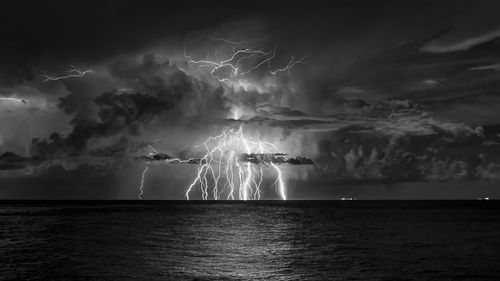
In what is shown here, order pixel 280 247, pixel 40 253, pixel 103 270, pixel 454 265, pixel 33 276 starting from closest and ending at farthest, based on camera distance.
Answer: pixel 33 276 → pixel 103 270 → pixel 454 265 → pixel 40 253 → pixel 280 247

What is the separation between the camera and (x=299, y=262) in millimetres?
27875

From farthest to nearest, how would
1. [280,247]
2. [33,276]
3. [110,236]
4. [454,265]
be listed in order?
[110,236] < [280,247] < [454,265] < [33,276]

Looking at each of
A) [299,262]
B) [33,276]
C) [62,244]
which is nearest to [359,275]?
[299,262]

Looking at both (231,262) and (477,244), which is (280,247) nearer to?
(231,262)

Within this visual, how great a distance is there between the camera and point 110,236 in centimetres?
4228

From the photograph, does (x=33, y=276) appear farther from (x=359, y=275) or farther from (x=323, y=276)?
(x=359, y=275)

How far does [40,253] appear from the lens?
3119 centimetres

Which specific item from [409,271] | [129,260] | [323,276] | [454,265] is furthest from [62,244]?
[454,265]

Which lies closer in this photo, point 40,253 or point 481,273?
point 481,273

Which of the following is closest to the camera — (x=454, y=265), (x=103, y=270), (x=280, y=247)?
(x=103, y=270)

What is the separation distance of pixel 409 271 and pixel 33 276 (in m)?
19.2

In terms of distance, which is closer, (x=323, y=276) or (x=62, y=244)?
(x=323, y=276)

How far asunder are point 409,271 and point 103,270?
16.2 m

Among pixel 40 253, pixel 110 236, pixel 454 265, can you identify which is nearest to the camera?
pixel 454 265
